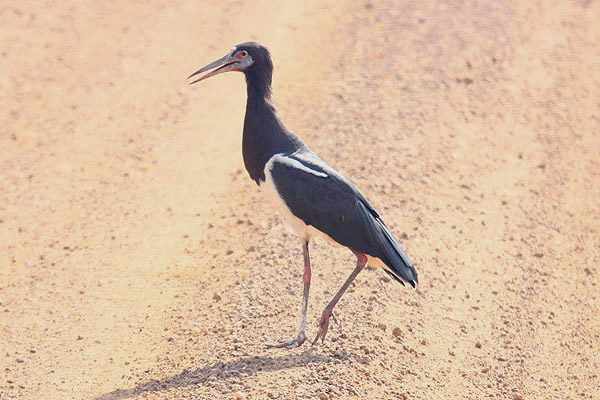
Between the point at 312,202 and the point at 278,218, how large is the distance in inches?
98.4

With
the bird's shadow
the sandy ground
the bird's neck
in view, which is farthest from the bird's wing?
the bird's shadow

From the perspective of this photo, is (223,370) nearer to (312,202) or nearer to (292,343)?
(292,343)

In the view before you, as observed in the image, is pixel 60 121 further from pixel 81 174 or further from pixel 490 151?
pixel 490 151

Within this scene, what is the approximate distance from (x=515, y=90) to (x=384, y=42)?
8.45 ft

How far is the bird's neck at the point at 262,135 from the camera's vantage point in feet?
23.2

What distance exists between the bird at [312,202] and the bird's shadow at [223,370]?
193 millimetres

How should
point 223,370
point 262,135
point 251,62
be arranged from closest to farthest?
point 223,370 < point 262,135 < point 251,62

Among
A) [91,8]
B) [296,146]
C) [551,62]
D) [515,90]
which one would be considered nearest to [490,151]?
[515,90]

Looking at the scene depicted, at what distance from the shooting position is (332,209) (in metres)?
6.86

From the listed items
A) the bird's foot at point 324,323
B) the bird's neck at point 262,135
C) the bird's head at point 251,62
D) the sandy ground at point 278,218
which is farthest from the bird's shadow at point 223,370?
the bird's head at point 251,62

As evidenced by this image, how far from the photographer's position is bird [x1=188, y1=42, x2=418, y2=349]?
6855 mm

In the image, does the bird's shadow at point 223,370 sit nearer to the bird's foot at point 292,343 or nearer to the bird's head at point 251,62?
the bird's foot at point 292,343

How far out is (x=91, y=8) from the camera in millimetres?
14930

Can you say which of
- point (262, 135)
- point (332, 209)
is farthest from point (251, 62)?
point (332, 209)
